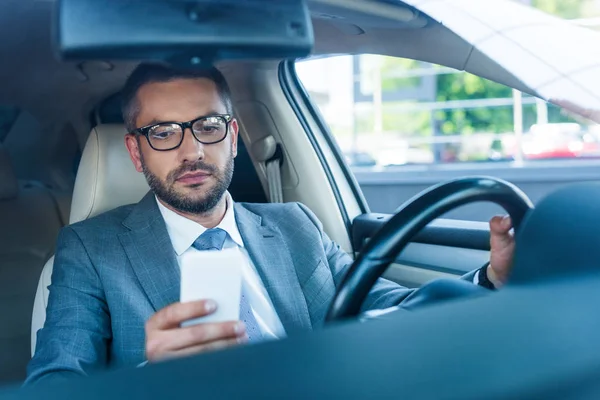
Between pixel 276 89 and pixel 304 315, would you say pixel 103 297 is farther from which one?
pixel 276 89

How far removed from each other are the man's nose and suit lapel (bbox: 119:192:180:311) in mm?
185

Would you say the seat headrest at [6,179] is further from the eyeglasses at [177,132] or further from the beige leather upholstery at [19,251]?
the eyeglasses at [177,132]

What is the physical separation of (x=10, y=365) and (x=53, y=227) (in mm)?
606

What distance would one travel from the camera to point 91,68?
2.60 m

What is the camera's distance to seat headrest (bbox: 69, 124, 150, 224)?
6.90ft

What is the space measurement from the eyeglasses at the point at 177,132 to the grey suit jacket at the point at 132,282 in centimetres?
18

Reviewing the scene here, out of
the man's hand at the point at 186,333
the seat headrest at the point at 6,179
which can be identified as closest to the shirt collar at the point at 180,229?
the man's hand at the point at 186,333

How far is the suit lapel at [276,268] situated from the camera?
1976 millimetres

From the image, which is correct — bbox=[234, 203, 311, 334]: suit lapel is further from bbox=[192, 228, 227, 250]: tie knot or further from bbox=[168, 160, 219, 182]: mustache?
bbox=[168, 160, 219, 182]: mustache

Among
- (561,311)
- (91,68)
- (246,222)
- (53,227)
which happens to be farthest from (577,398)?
(53,227)

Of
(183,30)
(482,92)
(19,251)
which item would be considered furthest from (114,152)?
(482,92)

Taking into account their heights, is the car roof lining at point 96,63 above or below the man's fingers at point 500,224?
above

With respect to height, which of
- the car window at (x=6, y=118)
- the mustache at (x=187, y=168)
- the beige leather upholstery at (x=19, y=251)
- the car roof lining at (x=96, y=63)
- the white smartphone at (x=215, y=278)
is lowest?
the beige leather upholstery at (x=19, y=251)

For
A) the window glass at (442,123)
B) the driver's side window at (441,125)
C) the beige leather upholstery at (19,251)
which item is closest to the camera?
the beige leather upholstery at (19,251)
